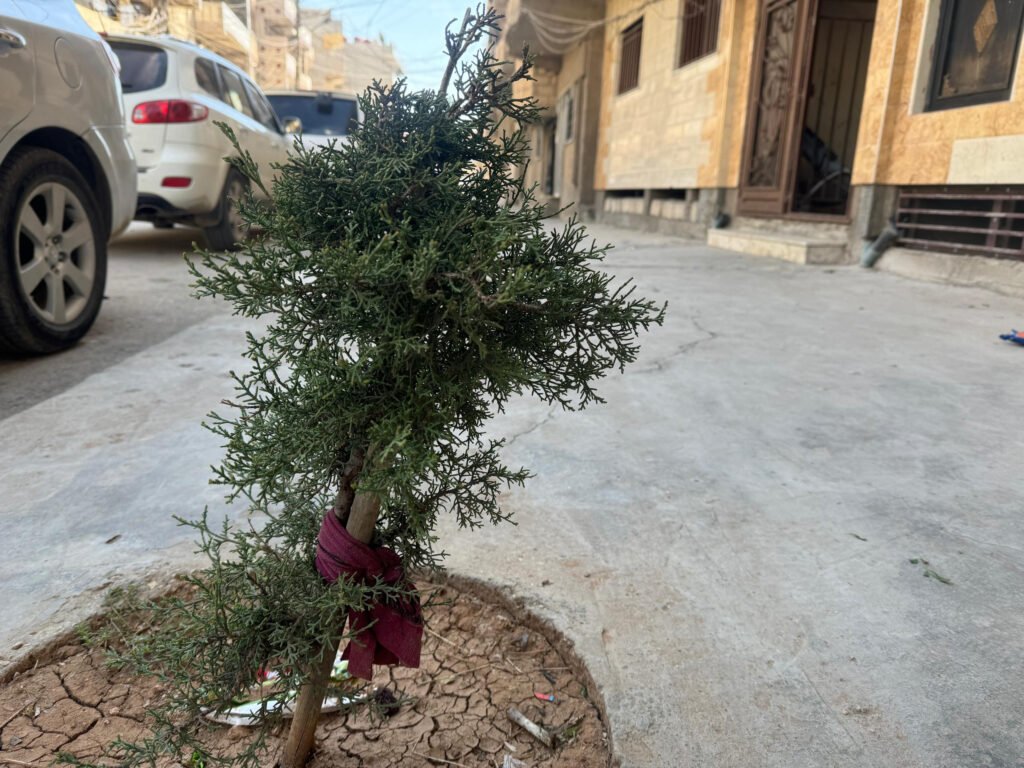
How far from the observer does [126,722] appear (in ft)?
4.45

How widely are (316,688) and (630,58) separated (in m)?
14.3

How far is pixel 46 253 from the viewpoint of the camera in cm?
331

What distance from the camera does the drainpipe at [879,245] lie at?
258 inches

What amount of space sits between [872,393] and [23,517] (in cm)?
322

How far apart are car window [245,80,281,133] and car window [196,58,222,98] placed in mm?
810

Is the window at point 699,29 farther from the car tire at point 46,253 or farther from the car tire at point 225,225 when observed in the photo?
the car tire at point 46,253

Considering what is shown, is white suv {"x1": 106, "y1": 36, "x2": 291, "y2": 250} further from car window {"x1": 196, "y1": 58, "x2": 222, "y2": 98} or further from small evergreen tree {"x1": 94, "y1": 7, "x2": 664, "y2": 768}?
small evergreen tree {"x1": 94, "y1": 7, "x2": 664, "y2": 768}

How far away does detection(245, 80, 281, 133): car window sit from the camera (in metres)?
7.34

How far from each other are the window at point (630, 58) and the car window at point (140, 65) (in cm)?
899

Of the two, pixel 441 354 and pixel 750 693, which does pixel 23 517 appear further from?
pixel 750 693

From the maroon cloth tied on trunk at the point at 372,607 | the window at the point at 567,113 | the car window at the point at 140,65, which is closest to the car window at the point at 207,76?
the car window at the point at 140,65

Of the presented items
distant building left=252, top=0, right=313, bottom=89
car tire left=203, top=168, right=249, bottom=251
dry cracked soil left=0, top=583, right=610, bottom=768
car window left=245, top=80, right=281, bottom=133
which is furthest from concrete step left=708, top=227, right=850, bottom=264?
distant building left=252, top=0, right=313, bottom=89

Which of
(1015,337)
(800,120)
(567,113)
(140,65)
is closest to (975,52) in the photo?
(800,120)

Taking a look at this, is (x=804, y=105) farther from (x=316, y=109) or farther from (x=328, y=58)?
(x=328, y=58)
